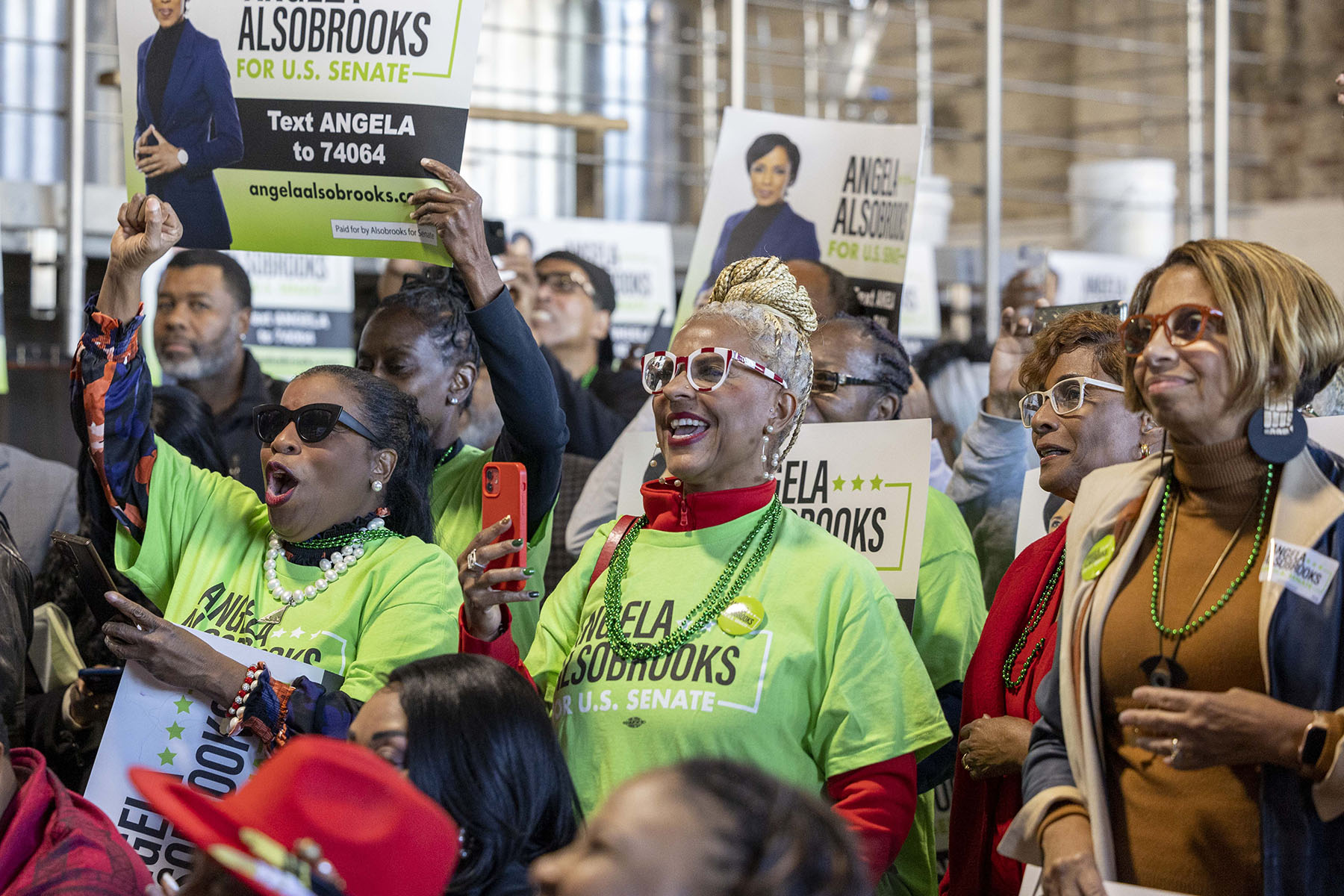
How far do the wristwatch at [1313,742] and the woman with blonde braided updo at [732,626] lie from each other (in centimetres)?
62

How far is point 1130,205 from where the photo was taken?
835cm

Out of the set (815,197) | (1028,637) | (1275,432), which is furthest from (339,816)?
(815,197)

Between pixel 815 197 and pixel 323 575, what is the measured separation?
2.09 meters

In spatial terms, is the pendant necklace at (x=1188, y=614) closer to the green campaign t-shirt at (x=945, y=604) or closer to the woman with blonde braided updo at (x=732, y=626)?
the woman with blonde braided updo at (x=732, y=626)

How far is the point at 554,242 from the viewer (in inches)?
251

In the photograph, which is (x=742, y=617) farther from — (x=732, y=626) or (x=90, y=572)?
(x=90, y=572)

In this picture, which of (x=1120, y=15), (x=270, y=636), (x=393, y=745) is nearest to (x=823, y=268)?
(x=270, y=636)

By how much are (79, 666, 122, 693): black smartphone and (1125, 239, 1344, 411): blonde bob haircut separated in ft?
5.94

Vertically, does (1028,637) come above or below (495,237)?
below

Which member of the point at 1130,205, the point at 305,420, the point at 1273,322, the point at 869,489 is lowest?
the point at 869,489

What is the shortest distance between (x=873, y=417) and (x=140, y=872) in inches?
80.4

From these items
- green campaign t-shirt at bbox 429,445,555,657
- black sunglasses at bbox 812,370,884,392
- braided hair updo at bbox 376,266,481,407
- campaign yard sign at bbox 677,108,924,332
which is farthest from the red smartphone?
campaign yard sign at bbox 677,108,924,332

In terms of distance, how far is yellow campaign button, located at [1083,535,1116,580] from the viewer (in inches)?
80.0

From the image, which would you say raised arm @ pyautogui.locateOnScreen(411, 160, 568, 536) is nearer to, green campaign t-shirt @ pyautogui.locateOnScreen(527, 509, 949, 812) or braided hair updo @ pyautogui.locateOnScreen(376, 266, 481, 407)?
braided hair updo @ pyautogui.locateOnScreen(376, 266, 481, 407)
